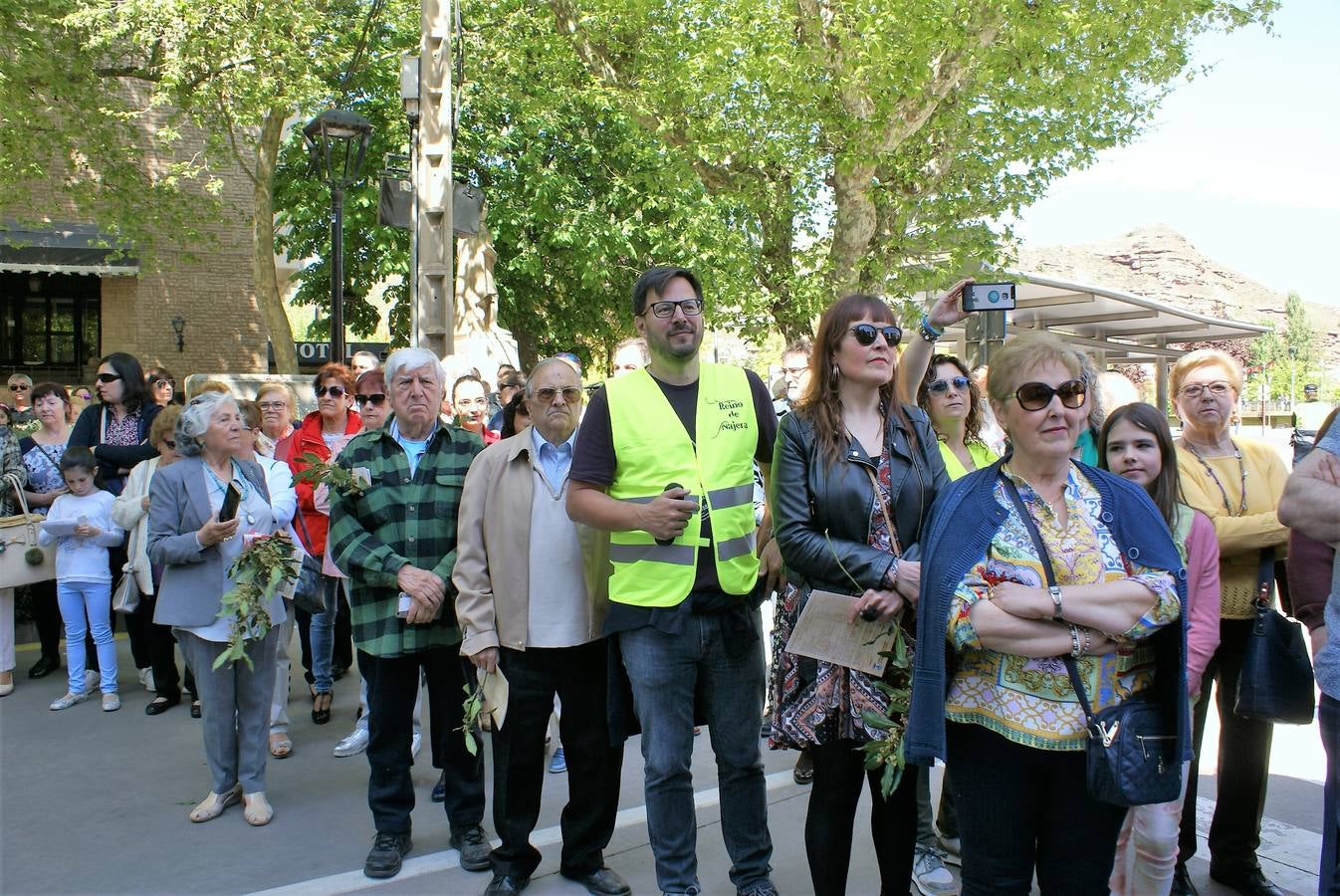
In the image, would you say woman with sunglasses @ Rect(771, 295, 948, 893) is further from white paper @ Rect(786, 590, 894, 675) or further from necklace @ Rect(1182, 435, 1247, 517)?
necklace @ Rect(1182, 435, 1247, 517)

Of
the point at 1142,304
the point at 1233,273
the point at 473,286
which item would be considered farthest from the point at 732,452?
the point at 1233,273

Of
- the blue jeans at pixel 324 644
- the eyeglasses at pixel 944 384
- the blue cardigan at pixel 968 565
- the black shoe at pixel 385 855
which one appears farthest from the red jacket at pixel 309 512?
the blue cardigan at pixel 968 565

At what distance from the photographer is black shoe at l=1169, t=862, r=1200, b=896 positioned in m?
3.88

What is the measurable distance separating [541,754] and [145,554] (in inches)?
156

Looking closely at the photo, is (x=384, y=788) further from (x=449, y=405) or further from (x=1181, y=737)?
(x=449, y=405)

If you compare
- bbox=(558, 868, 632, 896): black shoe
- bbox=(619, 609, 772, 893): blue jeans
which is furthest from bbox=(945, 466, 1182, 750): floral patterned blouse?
bbox=(558, 868, 632, 896): black shoe

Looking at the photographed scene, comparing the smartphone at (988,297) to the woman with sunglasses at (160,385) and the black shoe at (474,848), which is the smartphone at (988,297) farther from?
the woman with sunglasses at (160,385)

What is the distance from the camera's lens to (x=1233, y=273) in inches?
7446

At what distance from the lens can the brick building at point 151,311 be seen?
76.7 feet

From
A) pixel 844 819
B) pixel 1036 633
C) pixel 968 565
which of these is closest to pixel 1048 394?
pixel 968 565

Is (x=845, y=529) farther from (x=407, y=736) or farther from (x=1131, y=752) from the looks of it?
(x=407, y=736)

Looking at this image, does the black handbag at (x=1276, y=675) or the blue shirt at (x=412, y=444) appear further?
the blue shirt at (x=412, y=444)

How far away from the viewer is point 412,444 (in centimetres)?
446

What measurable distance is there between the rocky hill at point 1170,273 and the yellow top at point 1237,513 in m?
176
